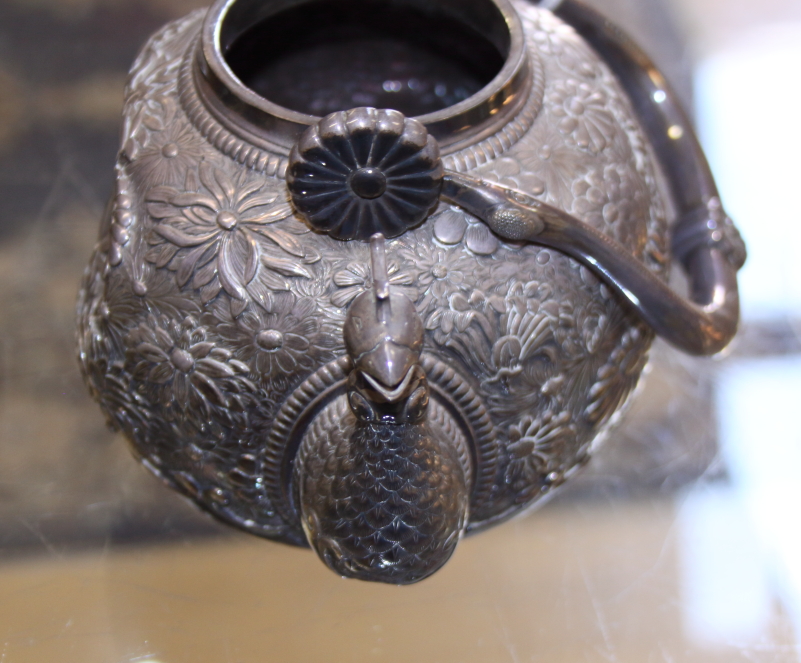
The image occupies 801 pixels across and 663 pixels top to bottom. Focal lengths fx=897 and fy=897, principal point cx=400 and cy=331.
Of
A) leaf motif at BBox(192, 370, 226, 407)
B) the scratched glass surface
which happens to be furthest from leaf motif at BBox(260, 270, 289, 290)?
the scratched glass surface

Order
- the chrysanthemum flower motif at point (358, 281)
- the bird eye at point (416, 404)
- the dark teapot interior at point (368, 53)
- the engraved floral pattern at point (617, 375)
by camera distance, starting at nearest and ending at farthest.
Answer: the bird eye at point (416, 404)
the chrysanthemum flower motif at point (358, 281)
the engraved floral pattern at point (617, 375)
the dark teapot interior at point (368, 53)

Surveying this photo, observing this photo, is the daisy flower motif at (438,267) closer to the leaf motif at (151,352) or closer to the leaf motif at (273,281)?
the leaf motif at (273,281)

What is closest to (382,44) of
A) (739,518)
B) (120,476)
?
(120,476)

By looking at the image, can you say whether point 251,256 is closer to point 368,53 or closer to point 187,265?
point 187,265

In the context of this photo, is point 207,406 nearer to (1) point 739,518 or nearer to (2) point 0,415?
(2) point 0,415

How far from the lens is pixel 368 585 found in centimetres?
122

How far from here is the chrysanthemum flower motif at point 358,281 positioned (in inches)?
32.2

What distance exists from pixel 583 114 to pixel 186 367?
494 millimetres

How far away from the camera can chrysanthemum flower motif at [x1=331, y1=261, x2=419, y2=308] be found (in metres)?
0.82

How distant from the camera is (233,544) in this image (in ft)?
4.19

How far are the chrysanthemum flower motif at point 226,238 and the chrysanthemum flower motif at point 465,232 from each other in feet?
0.43

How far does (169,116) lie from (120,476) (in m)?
0.67

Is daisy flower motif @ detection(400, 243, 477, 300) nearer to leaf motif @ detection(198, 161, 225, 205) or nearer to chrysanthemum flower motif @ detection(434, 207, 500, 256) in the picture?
chrysanthemum flower motif @ detection(434, 207, 500, 256)

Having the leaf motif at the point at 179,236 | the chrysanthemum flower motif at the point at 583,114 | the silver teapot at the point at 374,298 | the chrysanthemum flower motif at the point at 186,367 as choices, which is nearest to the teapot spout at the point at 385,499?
the silver teapot at the point at 374,298
